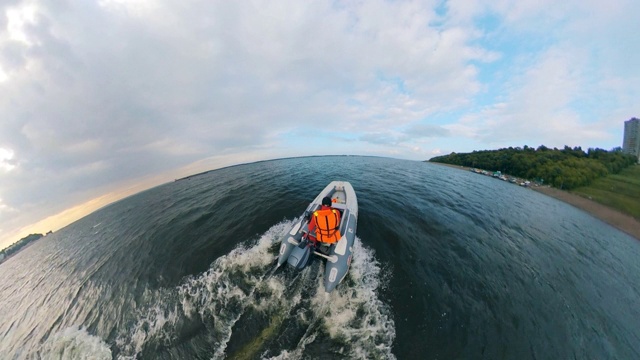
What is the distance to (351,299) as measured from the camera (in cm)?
727

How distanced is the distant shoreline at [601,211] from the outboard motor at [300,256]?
37650 millimetres

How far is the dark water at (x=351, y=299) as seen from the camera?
246 inches

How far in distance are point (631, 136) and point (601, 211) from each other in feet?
435

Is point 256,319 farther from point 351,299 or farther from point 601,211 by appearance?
point 601,211

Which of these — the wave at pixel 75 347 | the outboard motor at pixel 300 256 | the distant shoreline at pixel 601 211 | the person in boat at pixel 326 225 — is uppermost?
the person in boat at pixel 326 225

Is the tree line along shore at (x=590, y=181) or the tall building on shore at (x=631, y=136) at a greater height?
the tall building on shore at (x=631, y=136)

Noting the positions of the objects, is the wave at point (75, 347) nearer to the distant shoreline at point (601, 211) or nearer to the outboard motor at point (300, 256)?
the outboard motor at point (300, 256)

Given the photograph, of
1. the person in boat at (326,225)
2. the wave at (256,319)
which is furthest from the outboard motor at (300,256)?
the person in boat at (326,225)

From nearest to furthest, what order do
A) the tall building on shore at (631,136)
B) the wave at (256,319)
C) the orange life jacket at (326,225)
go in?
the wave at (256,319) → the orange life jacket at (326,225) → the tall building on shore at (631,136)

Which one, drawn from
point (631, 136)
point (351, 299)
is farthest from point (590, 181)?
point (631, 136)

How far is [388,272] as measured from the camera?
8.82 m

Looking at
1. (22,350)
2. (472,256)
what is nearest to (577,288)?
(472,256)

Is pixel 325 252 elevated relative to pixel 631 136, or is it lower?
lower

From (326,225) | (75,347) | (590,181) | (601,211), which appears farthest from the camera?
(590,181)
